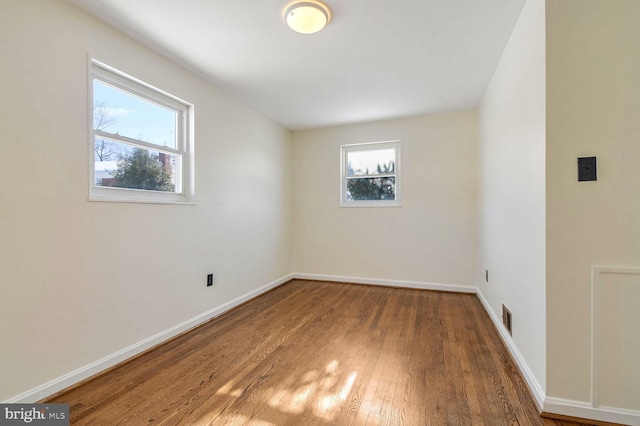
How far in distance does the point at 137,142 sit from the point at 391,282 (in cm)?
344

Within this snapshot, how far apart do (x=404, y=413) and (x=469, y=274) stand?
2644 mm

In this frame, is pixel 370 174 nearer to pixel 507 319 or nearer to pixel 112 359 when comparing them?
pixel 507 319

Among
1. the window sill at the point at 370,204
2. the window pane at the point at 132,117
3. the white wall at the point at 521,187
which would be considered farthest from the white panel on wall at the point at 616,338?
the window pane at the point at 132,117

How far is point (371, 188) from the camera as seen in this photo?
4141mm

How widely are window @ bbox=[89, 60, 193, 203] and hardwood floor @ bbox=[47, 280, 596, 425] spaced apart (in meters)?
1.25

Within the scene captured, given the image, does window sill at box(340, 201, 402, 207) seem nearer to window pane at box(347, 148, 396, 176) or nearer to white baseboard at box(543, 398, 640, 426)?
window pane at box(347, 148, 396, 176)

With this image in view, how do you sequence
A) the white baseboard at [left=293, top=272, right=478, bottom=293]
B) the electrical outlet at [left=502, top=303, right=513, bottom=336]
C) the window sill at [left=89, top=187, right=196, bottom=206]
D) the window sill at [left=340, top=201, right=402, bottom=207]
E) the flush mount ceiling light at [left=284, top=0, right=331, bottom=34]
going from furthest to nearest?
the window sill at [left=340, top=201, right=402, bottom=207] < the white baseboard at [left=293, top=272, right=478, bottom=293] < the electrical outlet at [left=502, top=303, right=513, bottom=336] < the window sill at [left=89, top=187, right=196, bottom=206] < the flush mount ceiling light at [left=284, top=0, right=331, bottom=34]

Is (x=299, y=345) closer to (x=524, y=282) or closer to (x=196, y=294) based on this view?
(x=196, y=294)

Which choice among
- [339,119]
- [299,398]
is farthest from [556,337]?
[339,119]

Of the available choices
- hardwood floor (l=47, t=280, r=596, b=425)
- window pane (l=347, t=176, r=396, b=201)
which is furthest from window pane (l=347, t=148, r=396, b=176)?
hardwood floor (l=47, t=280, r=596, b=425)

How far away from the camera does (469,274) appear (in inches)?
142

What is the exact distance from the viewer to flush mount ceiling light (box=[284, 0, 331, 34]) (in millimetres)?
1696

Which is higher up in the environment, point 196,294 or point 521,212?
point 521,212

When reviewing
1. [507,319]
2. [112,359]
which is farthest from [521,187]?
[112,359]
